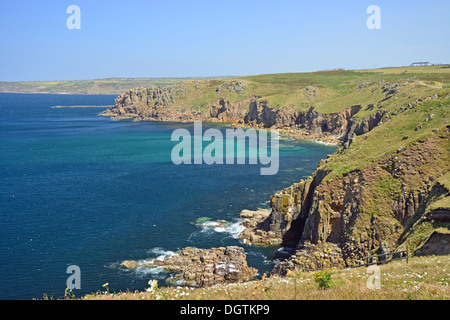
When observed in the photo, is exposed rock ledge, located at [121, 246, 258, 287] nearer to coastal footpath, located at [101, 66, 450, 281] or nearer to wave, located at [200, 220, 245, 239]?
coastal footpath, located at [101, 66, 450, 281]

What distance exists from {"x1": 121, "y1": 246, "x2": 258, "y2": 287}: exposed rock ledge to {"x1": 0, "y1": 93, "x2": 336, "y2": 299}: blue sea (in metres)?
2.17

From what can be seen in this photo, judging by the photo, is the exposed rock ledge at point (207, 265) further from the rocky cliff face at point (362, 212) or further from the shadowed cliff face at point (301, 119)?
the shadowed cliff face at point (301, 119)

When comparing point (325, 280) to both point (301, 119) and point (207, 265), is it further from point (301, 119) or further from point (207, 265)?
point (301, 119)

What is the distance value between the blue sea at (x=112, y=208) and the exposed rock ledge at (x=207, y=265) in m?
2.17

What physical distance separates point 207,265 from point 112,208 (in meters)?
28.4

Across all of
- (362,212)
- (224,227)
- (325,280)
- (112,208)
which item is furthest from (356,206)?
(112,208)

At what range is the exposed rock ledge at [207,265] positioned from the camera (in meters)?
41.7

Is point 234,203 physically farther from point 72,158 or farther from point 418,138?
point 72,158

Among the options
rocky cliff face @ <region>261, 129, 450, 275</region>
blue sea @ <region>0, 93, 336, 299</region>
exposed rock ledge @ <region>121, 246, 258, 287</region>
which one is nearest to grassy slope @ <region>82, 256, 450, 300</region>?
rocky cliff face @ <region>261, 129, 450, 275</region>

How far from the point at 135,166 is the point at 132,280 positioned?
58.9 meters

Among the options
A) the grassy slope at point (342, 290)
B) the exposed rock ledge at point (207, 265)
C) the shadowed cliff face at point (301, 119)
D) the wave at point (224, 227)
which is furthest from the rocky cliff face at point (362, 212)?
the shadowed cliff face at point (301, 119)

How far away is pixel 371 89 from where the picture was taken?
146m
